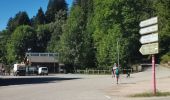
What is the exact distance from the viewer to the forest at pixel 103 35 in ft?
267

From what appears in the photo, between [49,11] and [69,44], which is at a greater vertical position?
[49,11]

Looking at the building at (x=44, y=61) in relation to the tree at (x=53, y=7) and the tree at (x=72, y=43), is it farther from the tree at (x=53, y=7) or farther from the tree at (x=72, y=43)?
the tree at (x=53, y=7)

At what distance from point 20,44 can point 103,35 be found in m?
57.9

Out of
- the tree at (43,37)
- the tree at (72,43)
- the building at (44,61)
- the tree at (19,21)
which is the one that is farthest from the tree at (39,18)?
the tree at (72,43)

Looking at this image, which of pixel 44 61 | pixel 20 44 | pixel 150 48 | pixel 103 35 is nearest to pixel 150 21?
pixel 150 48

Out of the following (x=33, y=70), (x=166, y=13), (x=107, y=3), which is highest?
(x=107, y=3)

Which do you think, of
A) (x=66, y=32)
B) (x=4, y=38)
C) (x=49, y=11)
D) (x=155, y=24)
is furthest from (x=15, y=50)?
(x=155, y=24)

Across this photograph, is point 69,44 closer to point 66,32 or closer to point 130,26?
point 66,32

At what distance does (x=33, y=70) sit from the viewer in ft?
320

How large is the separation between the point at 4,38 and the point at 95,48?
71.3m

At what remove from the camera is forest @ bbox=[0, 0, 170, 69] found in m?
81.4

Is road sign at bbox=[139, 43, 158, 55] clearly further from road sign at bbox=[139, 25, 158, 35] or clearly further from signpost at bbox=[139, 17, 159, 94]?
road sign at bbox=[139, 25, 158, 35]

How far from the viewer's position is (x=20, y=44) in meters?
141

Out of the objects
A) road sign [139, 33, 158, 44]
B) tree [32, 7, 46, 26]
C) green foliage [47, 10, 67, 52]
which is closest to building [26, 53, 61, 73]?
green foliage [47, 10, 67, 52]
